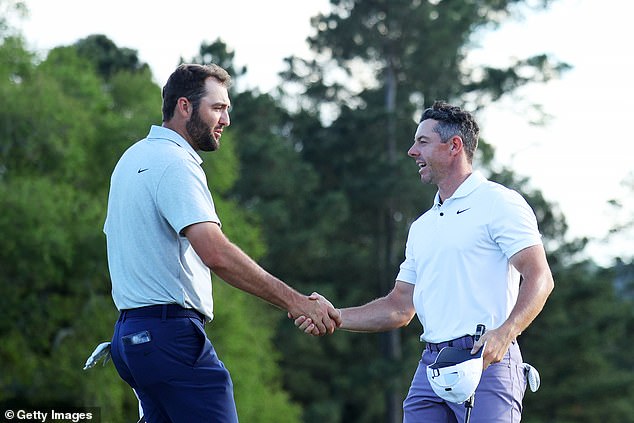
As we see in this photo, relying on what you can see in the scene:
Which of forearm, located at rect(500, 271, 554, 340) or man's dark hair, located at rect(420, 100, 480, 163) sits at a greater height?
man's dark hair, located at rect(420, 100, 480, 163)

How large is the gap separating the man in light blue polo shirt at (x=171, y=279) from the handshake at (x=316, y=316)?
376 mm

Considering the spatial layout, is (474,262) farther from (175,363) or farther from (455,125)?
(175,363)

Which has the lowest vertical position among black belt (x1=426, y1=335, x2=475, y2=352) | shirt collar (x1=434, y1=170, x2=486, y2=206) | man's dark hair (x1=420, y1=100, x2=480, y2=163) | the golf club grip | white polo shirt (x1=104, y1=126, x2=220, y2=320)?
black belt (x1=426, y1=335, x2=475, y2=352)

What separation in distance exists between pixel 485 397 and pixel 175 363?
154 centimetres

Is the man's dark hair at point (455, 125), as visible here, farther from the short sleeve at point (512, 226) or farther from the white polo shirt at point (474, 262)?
the short sleeve at point (512, 226)

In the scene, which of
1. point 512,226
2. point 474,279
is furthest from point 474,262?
point 512,226

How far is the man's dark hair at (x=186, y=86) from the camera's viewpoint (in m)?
5.81

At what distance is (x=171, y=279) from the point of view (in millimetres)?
5504

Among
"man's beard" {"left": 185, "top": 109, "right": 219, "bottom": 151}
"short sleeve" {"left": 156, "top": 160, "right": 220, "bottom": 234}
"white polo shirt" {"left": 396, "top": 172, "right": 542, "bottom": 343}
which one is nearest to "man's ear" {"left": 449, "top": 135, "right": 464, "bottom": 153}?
"white polo shirt" {"left": 396, "top": 172, "right": 542, "bottom": 343}

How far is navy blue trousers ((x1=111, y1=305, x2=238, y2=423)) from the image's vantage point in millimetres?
5473

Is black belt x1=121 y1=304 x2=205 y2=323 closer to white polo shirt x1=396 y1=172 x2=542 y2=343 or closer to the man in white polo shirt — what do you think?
the man in white polo shirt

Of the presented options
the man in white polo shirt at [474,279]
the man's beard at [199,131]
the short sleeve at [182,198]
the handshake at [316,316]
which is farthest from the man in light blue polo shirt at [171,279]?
the man in white polo shirt at [474,279]

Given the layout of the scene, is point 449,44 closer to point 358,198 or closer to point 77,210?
point 358,198

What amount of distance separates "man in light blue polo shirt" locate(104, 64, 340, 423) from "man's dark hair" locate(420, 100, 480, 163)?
1.47 metres
